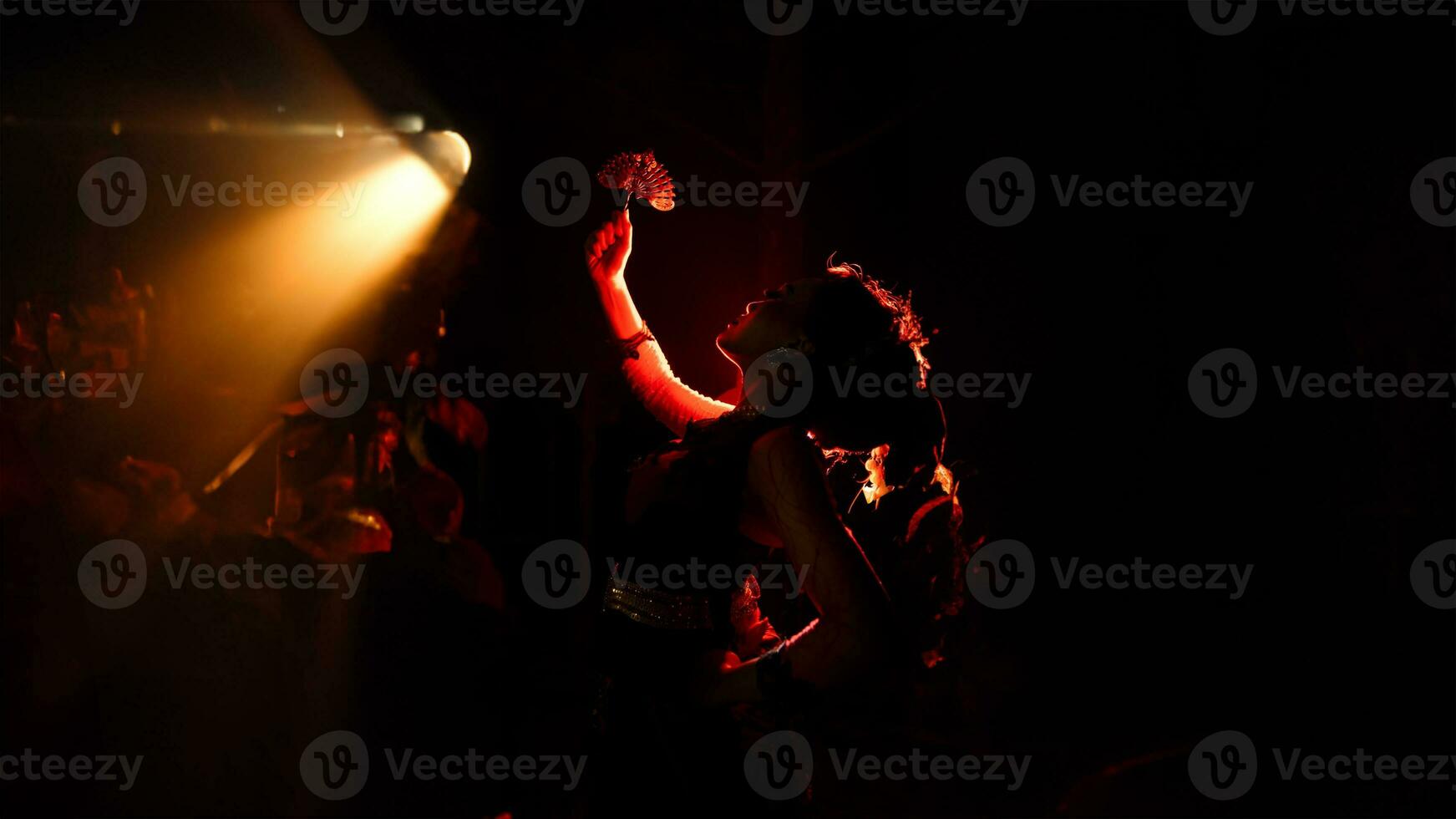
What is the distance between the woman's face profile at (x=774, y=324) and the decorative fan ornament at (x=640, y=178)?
383 millimetres

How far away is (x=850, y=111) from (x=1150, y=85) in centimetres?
90

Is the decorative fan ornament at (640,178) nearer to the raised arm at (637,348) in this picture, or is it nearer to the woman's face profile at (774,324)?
the raised arm at (637,348)

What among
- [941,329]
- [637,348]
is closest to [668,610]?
[637,348]

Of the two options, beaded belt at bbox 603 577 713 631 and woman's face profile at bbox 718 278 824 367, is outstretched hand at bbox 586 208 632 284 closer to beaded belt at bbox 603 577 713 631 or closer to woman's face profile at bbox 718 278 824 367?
woman's face profile at bbox 718 278 824 367

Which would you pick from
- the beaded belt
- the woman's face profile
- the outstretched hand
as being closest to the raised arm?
the outstretched hand

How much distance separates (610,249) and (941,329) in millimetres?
1191

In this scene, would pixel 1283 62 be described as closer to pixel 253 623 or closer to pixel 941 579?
pixel 941 579

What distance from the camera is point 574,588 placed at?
2.79 m

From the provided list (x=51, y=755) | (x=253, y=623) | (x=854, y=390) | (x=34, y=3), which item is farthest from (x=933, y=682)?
Result: (x=34, y=3)

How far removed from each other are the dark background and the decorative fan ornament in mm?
624

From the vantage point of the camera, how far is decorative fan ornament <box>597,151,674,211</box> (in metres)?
1.77

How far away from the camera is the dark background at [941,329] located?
238 centimetres

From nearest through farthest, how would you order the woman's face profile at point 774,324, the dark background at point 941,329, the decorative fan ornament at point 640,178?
the woman's face profile at point 774,324
the decorative fan ornament at point 640,178
the dark background at point 941,329

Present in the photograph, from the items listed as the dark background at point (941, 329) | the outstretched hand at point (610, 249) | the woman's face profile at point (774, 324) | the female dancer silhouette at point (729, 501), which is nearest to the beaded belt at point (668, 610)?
the female dancer silhouette at point (729, 501)
